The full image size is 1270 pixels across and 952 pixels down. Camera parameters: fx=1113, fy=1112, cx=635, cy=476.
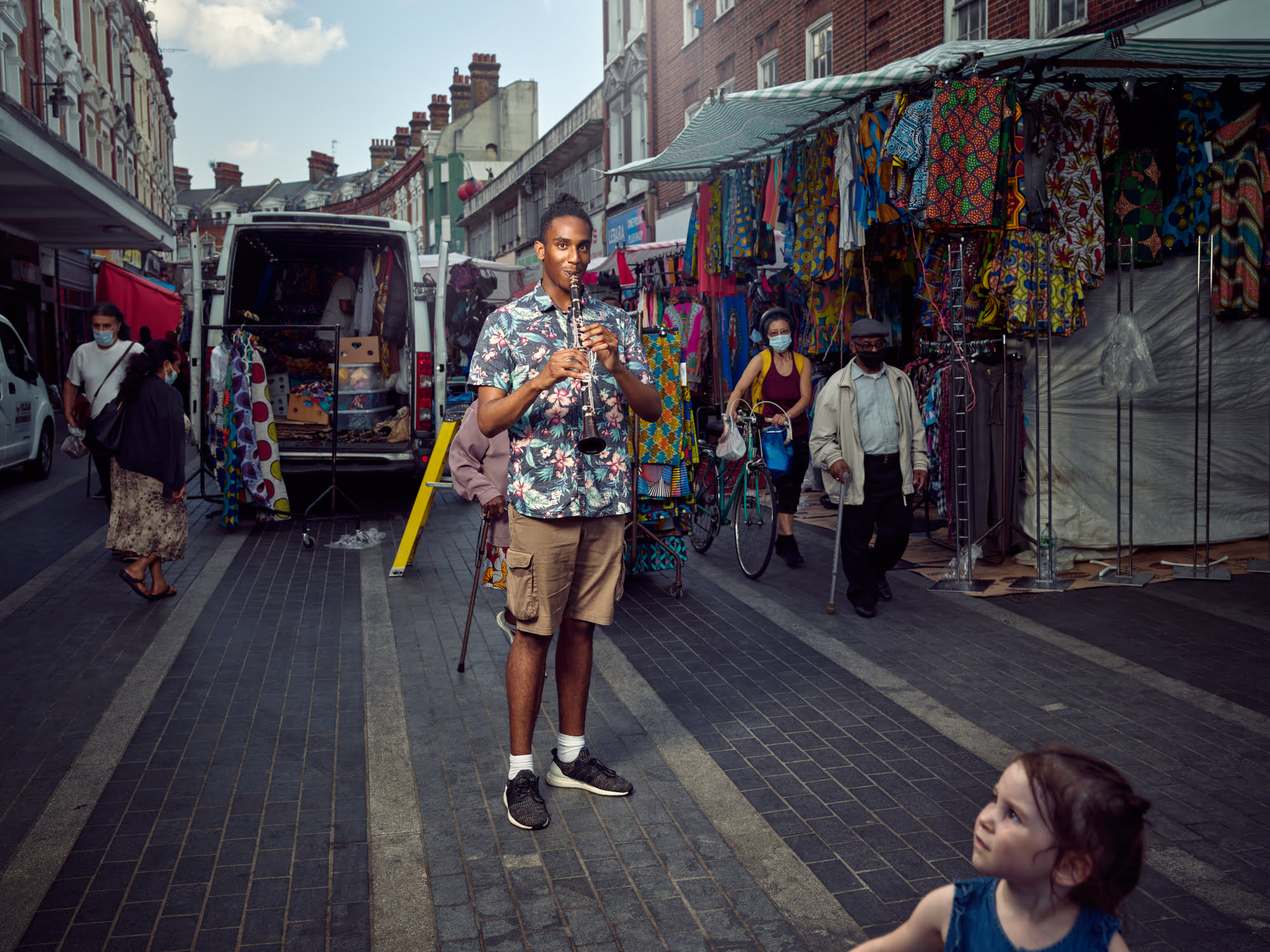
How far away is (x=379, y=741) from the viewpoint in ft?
15.4

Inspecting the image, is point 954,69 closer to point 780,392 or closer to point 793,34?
point 780,392

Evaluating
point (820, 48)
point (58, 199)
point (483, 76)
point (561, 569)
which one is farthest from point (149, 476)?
point (483, 76)

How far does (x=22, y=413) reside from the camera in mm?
13422

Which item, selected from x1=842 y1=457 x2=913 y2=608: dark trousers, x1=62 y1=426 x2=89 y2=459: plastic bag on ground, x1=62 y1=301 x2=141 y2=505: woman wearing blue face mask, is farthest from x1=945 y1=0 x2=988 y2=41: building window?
x1=62 y1=426 x2=89 y2=459: plastic bag on ground

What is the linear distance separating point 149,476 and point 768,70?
16367 mm

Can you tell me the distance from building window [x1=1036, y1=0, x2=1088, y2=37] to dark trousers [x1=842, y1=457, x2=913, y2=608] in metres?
7.10

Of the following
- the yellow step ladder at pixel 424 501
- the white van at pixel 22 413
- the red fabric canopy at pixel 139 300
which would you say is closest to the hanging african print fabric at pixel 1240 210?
the yellow step ladder at pixel 424 501

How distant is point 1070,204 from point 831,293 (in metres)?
2.58

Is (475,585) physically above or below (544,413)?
below

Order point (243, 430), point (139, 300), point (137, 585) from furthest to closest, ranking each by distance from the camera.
A: point (139, 300)
point (243, 430)
point (137, 585)

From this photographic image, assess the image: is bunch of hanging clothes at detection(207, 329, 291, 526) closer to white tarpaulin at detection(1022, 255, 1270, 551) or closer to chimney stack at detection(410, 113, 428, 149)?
white tarpaulin at detection(1022, 255, 1270, 551)

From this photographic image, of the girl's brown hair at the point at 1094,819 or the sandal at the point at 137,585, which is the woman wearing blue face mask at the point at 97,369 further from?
the girl's brown hair at the point at 1094,819

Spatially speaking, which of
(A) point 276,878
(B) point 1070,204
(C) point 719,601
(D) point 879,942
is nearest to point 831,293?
(B) point 1070,204

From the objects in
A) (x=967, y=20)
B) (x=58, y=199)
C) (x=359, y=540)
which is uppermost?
(x=967, y=20)
